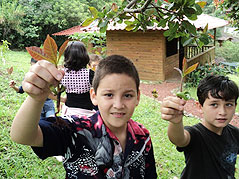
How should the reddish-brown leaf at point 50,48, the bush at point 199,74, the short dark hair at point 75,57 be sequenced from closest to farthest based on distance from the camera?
the reddish-brown leaf at point 50,48 → the short dark hair at point 75,57 → the bush at point 199,74

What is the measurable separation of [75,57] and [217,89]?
59.0 inches

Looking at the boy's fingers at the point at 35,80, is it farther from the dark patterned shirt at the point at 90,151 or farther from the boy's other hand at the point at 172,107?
the boy's other hand at the point at 172,107

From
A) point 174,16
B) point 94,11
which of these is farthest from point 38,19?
point 174,16

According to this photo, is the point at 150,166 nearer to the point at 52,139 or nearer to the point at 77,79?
the point at 52,139

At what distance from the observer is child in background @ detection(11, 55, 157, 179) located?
1.20 m

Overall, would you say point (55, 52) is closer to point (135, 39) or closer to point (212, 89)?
point (212, 89)

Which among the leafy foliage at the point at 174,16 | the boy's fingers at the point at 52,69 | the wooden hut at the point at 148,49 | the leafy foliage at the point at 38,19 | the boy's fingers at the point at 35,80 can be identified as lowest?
the wooden hut at the point at 148,49

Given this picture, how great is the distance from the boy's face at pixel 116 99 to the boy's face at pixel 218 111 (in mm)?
742

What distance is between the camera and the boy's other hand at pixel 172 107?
110cm

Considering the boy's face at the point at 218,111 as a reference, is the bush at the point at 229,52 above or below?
below

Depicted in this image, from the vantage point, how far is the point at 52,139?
1151 millimetres

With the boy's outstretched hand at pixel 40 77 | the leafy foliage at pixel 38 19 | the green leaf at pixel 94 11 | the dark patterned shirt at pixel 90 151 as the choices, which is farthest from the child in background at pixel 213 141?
the leafy foliage at pixel 38 19

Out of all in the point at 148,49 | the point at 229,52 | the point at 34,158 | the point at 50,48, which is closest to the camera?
the point at 50,48

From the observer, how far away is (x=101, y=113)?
1308 mm
